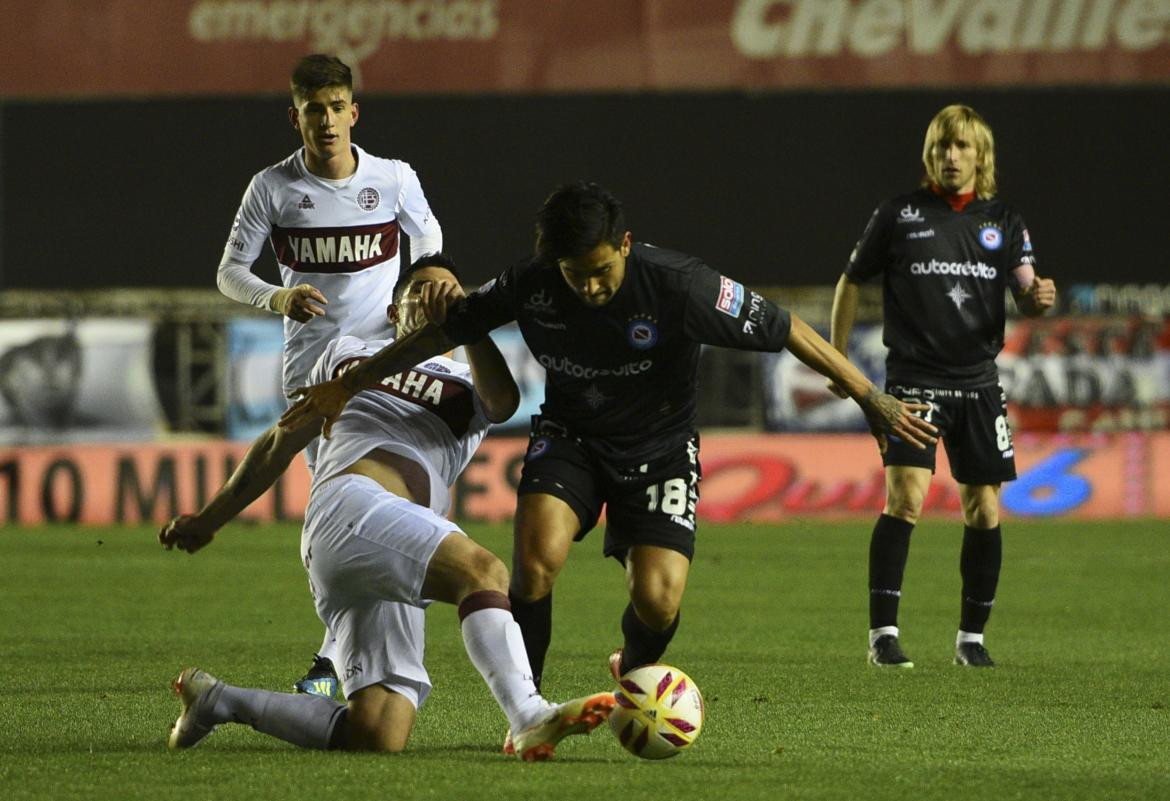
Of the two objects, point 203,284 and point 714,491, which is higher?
point 203,284

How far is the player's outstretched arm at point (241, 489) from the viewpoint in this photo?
556cm

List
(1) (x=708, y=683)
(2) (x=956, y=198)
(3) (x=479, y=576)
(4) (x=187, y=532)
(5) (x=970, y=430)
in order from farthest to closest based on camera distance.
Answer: (2) (x=956, y=198), (5) (x=970, y=430), (1) (x=708, y=683), (4) (x=187, y=532), (3) (x=479, y=576)

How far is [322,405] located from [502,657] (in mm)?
940

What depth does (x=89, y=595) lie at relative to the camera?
10344mm

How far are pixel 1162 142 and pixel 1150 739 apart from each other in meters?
13.5

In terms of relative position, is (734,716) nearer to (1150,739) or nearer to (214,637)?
(1150,739)

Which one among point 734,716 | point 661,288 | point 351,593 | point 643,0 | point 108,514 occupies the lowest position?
point 108,514

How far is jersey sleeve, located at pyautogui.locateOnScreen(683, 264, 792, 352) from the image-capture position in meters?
5.55

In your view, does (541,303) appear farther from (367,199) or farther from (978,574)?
(978,574)

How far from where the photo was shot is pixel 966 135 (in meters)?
7.52

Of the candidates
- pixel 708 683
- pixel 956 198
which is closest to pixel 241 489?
pixel 708 683

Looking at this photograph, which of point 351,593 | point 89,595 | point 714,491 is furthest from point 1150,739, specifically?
point 714,491

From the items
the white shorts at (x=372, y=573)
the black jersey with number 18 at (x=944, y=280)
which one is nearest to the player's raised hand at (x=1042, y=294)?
the black jersey with number 18 at (x=944, y=280)

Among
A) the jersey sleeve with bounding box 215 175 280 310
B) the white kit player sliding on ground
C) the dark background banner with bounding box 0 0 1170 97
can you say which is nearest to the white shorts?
the white kit player sliding on ground
